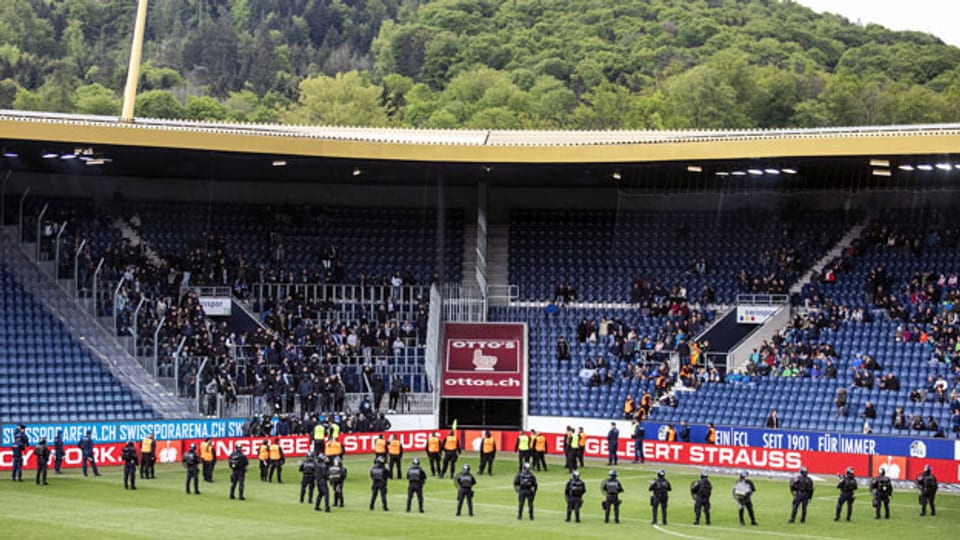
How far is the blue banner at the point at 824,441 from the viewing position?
4181cm

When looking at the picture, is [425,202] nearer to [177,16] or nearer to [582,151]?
→ [582,151]

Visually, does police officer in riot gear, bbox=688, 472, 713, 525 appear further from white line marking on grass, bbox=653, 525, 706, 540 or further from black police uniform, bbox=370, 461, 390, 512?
black police uniform, bbox=370, 461, 390, 512

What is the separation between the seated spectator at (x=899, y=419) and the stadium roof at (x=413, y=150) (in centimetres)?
802

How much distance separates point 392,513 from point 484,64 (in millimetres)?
124209

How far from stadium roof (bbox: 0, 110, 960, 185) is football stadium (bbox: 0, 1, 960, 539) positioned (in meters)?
0.11

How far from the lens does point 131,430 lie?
142ft

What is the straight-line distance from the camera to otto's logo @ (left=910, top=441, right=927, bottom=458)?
4191 centimetres

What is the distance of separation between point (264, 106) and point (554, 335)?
4180 inches

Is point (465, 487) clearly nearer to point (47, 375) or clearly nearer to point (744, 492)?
point (744, 492)

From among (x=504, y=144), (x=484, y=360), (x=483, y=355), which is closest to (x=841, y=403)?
(x=484, y=360)

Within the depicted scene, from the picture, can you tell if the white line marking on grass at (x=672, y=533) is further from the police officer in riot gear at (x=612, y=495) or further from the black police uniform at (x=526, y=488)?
the black police uniform at (x=526, y=488)

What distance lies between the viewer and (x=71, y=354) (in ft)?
156

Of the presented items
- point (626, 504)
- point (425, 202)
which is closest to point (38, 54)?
point (425, 202)

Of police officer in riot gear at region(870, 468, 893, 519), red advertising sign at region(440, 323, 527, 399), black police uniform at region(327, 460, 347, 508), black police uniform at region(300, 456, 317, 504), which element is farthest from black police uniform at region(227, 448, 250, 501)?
red advertising sign at region(440, 323, 527, 399)
